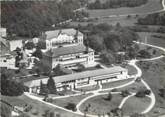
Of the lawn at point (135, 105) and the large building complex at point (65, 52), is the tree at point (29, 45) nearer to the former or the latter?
the large building complex at point (65, 52)

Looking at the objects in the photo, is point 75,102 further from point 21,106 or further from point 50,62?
point 50,62

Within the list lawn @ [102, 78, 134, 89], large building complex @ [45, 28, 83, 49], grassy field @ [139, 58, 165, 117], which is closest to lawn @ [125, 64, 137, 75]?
grassy field @ [139, 58, 165, 117]

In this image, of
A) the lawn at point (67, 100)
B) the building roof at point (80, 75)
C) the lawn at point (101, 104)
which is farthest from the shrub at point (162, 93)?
the lawn at point (67, 100)

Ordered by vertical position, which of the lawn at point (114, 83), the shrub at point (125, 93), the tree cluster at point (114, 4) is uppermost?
the tree cluster at point (114, 4)

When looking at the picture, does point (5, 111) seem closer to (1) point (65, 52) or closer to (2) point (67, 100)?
(2) point (67, 100)

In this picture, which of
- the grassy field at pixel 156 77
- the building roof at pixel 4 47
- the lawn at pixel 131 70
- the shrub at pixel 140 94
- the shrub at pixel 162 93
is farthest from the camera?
the building roof at pixel 4 47

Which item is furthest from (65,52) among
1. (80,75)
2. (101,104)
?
(101,104)

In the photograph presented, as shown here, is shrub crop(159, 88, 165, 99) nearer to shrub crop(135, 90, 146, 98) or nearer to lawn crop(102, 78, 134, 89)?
shrub crop(135, 90, 146, 98)
